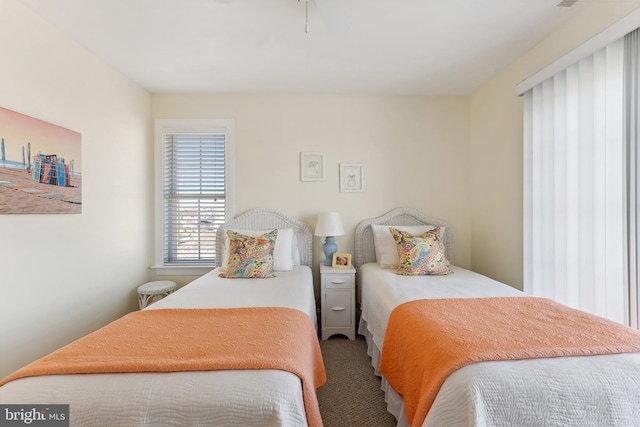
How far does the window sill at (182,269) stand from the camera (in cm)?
315

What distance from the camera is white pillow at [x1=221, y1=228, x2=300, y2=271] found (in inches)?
109

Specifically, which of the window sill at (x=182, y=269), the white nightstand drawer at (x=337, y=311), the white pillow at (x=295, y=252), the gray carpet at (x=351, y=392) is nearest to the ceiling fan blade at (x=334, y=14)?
the white pillow at (x=295, y=252)

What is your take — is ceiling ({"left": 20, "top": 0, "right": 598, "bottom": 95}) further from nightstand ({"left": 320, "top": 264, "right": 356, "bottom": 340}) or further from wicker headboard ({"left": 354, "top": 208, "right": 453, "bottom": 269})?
nightstand ({"left": 320, "top": 264, "right": 356, "bottom": 340})

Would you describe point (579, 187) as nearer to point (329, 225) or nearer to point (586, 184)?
point (586, 184)

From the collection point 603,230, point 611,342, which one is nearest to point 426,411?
point 611,342

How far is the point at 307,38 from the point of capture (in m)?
2.13

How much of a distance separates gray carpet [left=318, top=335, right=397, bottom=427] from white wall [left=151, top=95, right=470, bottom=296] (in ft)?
3.25

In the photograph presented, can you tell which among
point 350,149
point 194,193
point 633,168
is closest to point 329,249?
point 350,149

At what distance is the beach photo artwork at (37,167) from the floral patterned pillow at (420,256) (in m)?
2.70

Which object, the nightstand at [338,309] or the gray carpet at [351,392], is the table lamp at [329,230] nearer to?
the nightstand at [338,309]

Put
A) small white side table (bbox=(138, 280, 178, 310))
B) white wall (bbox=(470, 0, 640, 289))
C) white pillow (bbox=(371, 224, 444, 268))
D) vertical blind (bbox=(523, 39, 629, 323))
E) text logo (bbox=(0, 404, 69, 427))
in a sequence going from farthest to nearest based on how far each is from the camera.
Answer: white pillow (bbox=(371, 224, 444, 268)), small white side table (bbox=(138, 280, 178, 310)), white wall (bbox=(470, 0, 640, 289)), vertical blind (bbox=(523, 39, 629, 323)), text logo (bbox=(0, 404, 69, 427))

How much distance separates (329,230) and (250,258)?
2.72ft

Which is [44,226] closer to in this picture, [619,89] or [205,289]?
[205,289]

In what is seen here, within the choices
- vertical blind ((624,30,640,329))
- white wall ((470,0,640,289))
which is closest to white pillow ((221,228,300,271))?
white wall ((470,0,640,289))
